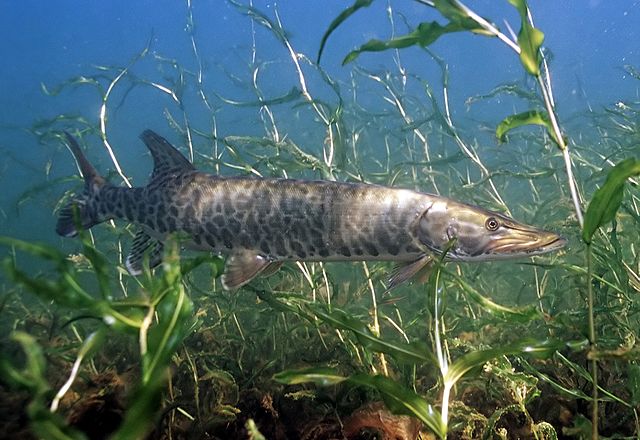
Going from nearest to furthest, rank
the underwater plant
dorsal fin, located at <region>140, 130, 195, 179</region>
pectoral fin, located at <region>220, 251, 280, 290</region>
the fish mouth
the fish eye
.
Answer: the underwater plant, the fish mouth, the fish eye, pectoral fin, located at <region>220, 251, 280, 290</region>, dorsal fin, located at <region>140, 130, 195, 179</region>

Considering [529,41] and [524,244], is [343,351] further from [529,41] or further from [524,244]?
[529,41]

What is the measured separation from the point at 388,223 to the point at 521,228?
1000 millimetres

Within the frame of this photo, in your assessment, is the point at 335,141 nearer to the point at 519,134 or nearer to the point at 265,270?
the point at 265,270

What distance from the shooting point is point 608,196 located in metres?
1.60

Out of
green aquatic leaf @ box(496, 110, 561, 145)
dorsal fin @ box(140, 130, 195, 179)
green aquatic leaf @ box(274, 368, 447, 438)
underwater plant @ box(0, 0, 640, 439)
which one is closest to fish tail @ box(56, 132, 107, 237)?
underwater plant @ box(0, 0, 640, 439)

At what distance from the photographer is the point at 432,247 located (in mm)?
3705

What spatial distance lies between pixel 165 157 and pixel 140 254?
919 millimetres

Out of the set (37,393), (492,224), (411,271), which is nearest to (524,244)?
(492,224)

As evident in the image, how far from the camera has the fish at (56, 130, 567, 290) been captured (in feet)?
11.9

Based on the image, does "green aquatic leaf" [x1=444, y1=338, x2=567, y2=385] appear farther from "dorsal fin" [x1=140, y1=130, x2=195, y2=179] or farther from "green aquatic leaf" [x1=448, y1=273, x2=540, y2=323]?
"dorsal fin" [x1=140, y1=130, x2=195, y2=179]

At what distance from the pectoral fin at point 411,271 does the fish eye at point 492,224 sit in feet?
1.68

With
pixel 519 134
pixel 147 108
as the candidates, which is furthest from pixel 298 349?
pixel 147 108

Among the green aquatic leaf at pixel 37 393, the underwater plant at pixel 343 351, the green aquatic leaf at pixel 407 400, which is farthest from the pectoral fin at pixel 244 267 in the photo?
the green aquatic leaf at pixel 37 393

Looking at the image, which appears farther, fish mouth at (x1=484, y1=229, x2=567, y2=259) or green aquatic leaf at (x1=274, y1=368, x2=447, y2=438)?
fish mouth at (x1=484, y1=229, x2=567, y2=259)
